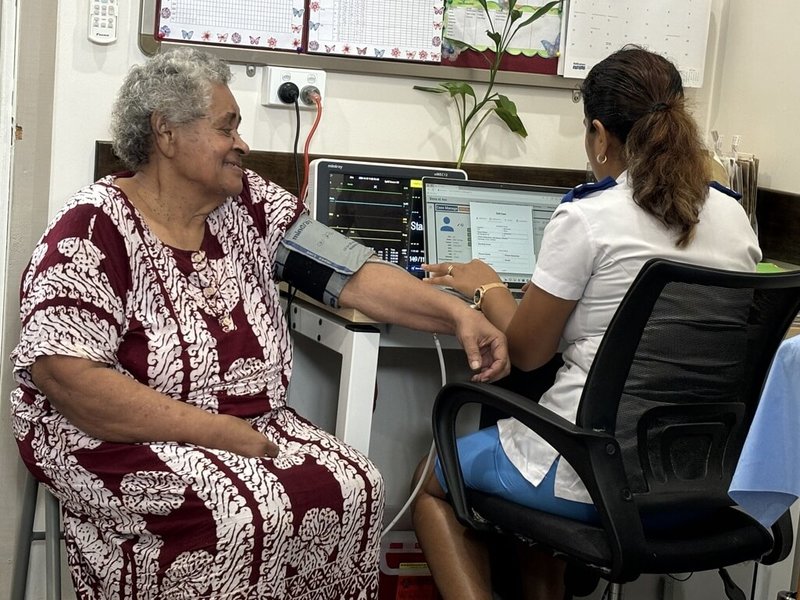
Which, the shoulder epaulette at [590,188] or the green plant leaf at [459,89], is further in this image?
the green plant leaf at [459,89]

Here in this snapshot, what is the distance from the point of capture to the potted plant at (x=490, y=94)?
2.60 m

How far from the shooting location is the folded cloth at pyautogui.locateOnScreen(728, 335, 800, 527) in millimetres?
1266

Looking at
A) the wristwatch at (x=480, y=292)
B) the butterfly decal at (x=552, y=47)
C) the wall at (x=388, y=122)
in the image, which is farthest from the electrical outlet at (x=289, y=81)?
the wristwatch at (x=480, y=292)

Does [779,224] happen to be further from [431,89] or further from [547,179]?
[431,89]

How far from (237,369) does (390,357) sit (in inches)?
31.7

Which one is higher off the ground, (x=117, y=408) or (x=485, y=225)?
(x=485, y=225)

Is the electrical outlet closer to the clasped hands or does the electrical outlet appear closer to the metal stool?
the clasped hands

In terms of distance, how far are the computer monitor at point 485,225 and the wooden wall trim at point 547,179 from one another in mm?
247

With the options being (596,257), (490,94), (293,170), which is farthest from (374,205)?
(596,257)

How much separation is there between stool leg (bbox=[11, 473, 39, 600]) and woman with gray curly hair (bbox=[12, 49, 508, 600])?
23cm

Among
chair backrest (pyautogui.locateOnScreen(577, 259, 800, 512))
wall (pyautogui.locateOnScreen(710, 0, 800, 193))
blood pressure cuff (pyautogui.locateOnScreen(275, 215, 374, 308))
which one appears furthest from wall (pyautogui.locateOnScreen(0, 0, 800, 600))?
chair backrest (pyautogui.locateOnScreen(577, 259, 800, 512))

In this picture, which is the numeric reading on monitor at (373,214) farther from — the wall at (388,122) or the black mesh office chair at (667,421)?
the black mesh office chair at (667,421)

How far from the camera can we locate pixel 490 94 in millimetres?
2674

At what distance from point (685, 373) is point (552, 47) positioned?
4.35 ft
